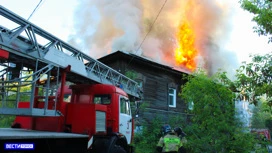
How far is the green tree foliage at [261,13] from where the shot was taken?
5.92 meters

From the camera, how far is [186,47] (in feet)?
76.2

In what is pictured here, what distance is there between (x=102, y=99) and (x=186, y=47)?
1618cm

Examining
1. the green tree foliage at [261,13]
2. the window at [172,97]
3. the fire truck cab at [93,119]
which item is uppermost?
Result: the green tree foliage at [261,13]

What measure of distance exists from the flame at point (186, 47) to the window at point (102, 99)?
1468 cm

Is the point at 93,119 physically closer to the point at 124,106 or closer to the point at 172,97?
the point at 124,106

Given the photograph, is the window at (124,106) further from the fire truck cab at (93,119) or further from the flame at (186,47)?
the flame at (186,47)

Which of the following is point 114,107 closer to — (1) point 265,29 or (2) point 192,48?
(1) point 265,29

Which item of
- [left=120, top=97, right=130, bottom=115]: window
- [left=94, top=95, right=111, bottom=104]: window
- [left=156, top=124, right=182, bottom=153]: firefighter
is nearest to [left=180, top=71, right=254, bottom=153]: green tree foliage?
[left=156, top=124, right=182, bottom=153]: firefighter


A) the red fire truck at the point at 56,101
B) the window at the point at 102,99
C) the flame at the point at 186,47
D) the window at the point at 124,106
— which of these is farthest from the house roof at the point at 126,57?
the window at the point at 102,99

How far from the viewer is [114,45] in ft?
65.9

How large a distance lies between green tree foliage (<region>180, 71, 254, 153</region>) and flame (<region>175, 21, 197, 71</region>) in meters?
14.4

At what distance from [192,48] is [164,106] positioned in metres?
7.19

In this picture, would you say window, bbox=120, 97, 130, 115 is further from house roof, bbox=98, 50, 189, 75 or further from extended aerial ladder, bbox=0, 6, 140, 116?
house roof, bbox=98, 50, 189, 75

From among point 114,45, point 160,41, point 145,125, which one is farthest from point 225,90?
point 160,41
